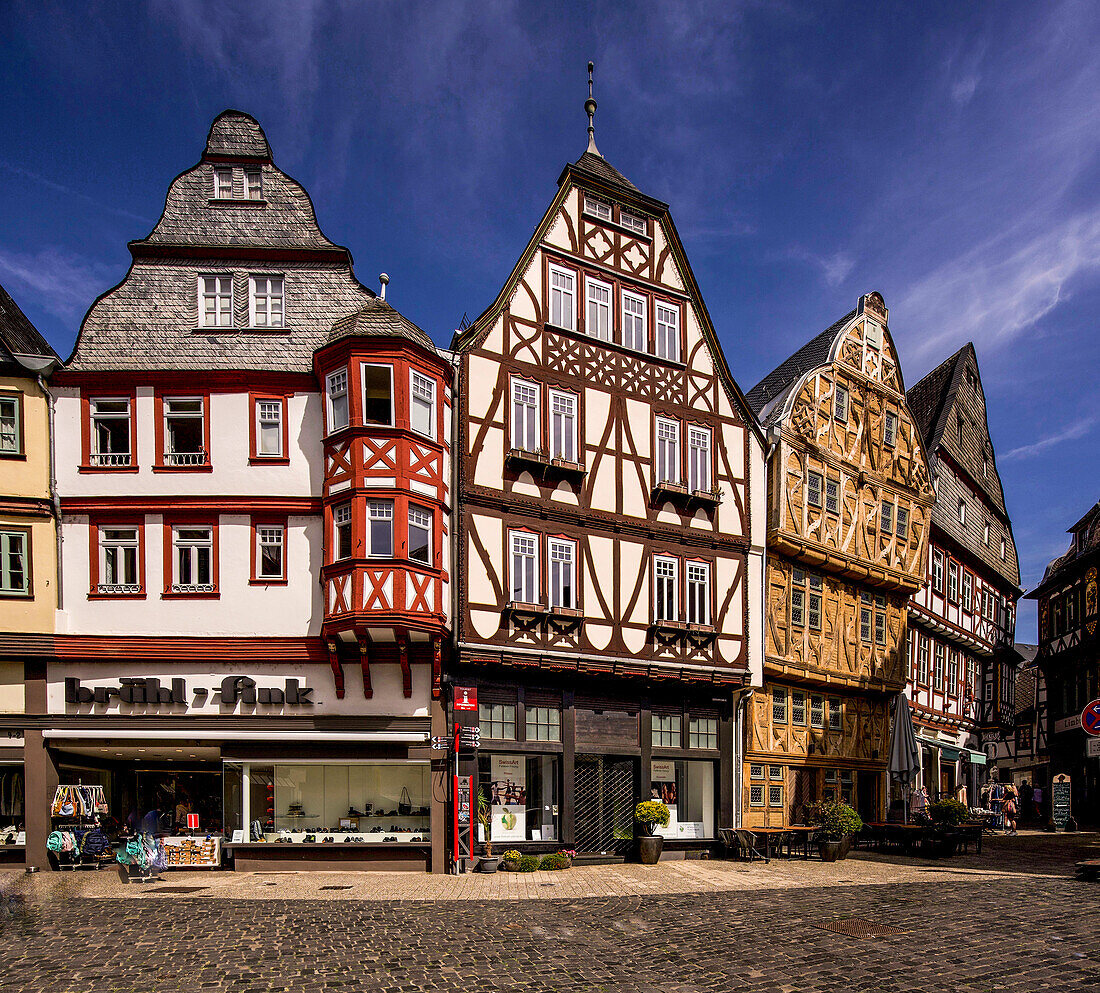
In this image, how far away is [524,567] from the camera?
23812 mm

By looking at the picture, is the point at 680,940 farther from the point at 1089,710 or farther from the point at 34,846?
the point at 34,846

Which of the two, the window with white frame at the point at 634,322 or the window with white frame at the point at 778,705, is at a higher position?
the window with white frame at the point at 634,322

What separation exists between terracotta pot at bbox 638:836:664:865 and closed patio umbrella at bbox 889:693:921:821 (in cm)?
859

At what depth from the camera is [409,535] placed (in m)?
21.8

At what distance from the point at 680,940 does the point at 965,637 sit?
30.8m

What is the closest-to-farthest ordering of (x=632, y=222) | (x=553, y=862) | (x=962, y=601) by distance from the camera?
(x=553, y=862)
(x=632, y=222)
(x=962, y=601)

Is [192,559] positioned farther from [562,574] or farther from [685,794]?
[685,794]

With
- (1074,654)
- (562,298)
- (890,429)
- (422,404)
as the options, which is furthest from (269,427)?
(1074,654)

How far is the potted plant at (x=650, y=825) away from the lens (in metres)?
23.3

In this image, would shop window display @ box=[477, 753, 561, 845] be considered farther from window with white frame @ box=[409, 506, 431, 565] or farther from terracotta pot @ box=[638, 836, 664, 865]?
window with white frame @ box=[409, 506, 431, 565]

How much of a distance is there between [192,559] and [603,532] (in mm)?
9779

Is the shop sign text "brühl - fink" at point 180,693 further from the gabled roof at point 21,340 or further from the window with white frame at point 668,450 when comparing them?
the window with white frame at point 668,450

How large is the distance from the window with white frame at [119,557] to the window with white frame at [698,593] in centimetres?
1357

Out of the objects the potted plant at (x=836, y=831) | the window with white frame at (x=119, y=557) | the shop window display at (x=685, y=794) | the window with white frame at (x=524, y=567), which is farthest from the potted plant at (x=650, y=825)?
the window with white frame at (x=119, y=557)
